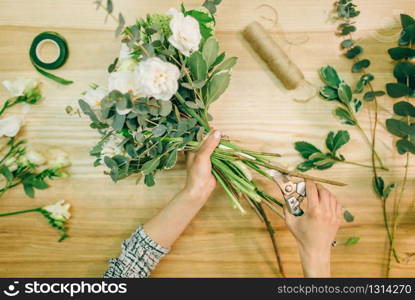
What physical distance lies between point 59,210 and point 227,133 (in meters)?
0.45

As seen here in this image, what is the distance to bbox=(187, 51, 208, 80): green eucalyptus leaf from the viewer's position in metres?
0.66

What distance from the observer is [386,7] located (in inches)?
33.7

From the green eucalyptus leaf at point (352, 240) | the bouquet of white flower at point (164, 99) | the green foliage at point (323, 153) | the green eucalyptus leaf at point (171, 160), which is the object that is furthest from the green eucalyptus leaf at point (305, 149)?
the green eucalyptus leaf at point (171, 160)

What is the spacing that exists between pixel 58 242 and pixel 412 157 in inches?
34.9

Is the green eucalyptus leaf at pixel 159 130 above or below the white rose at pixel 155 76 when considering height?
below

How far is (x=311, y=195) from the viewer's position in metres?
0.76

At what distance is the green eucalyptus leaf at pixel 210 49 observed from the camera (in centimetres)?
67

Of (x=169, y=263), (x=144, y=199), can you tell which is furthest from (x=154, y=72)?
(x=169, y=263)

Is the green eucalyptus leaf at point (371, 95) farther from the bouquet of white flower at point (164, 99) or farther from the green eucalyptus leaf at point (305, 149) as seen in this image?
the bouquet of white flower at point (164, 99)

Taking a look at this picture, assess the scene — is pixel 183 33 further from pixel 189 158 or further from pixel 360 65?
pixel 360 65

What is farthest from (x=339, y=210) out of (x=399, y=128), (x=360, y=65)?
(x=360, y=65)

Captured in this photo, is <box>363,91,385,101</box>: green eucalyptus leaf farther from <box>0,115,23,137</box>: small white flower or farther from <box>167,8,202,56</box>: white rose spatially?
<box>0,115,23,137</box>: small white flower

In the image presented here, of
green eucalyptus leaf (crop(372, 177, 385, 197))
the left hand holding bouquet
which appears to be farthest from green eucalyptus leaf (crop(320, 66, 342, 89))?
the left hand holding bouquet

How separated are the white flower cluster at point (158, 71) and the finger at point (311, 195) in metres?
0.37
